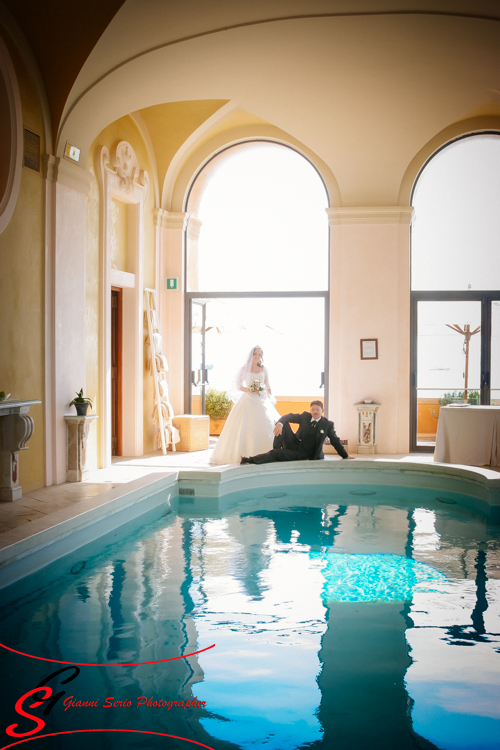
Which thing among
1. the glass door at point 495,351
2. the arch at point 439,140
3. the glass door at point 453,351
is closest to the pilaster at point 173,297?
the arch at point 439,140

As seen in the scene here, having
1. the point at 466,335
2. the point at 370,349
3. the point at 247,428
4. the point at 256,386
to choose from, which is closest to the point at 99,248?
the point at 256,386

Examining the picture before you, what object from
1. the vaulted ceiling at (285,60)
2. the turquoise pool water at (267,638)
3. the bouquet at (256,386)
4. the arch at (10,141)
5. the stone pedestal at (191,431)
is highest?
the vaulted ceiling at (285,60)

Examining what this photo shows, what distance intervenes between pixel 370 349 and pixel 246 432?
2.42m

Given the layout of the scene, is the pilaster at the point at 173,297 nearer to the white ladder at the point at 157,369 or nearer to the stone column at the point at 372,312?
the white ladder at the point at 157,369

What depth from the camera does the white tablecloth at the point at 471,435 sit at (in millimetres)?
7570

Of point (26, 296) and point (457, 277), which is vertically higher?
point (457, 277)

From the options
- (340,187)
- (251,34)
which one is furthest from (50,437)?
(340,187)

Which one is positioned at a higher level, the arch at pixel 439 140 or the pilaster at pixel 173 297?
the arch at pixel 439 140

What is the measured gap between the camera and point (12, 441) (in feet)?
17.5

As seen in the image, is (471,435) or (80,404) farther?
(471,435)

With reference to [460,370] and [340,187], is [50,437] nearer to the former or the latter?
[340,187]

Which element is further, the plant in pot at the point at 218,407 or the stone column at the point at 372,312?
the plant in pot at the point at 218,407

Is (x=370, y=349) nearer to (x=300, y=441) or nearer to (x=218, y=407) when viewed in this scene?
(x=300, y=441)

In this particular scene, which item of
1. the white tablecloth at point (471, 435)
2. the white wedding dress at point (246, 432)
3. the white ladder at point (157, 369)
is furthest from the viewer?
the white ladder at point (157, 369)
